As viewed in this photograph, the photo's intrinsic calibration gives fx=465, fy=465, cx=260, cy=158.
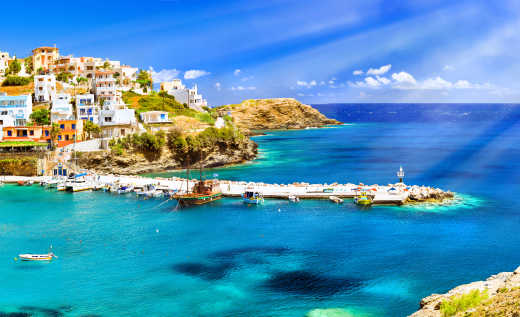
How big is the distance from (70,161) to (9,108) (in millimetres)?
21902

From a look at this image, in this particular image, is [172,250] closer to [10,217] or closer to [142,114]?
[10,217]

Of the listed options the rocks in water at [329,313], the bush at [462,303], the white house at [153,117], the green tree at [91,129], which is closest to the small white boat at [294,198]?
the rocks in water at [329,313]

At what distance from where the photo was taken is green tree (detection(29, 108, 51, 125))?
85.5 meters

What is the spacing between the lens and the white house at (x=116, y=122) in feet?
279

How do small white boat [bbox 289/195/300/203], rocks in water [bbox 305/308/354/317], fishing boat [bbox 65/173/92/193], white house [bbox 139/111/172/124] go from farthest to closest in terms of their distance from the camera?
1. white house [bbox 139/111/172/124]
2. fishing boat [bbox 65/173/92/193]
3. small white boat [bbox 289/195/300/203]
4. rocks in water [bbox 305/308/354/317]

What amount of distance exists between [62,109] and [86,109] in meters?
4.47

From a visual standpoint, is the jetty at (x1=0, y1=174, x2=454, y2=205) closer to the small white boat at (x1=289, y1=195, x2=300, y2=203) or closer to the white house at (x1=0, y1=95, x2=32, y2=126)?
the small white boat at (x1=289, y1=195, x2=300, y2=203)

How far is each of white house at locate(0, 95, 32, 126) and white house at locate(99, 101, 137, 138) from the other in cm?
1413

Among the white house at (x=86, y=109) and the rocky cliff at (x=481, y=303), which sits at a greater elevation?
the white house at (x=86, y=109)

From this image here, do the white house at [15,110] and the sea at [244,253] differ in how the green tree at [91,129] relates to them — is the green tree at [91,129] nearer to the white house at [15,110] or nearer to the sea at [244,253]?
the white house at [15,110]

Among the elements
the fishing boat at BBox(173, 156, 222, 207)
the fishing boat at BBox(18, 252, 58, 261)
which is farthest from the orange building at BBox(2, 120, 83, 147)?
Answer: the fishing boat at BBox(18, 252, 58, 261)

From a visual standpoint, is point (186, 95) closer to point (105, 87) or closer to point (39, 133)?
point (105, 87)

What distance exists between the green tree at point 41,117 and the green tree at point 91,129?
26.5ft

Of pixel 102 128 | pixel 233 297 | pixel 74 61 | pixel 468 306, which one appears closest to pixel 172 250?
pixel 233 297
